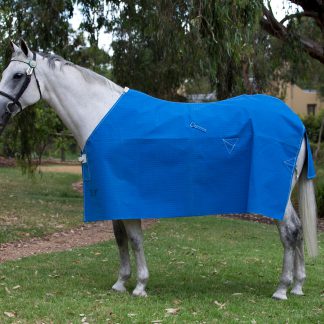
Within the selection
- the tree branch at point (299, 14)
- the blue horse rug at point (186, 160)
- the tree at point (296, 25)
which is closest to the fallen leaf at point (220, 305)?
the blue horse rug at point (186, 160)

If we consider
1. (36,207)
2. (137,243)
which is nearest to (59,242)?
(36,207)

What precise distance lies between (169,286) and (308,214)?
1.59 meters

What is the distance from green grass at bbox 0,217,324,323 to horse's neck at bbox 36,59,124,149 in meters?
1.46

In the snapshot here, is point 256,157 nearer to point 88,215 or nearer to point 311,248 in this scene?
point 311,248

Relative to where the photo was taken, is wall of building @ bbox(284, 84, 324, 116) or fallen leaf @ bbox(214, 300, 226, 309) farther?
wall of building @ bbox(284, 84, 324, 116)

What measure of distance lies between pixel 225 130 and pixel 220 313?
5.35 feet

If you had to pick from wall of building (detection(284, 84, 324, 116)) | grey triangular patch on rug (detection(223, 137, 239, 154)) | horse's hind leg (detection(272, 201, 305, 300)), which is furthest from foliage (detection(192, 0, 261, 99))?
wall of building (detection(284, 84, 324, 116))

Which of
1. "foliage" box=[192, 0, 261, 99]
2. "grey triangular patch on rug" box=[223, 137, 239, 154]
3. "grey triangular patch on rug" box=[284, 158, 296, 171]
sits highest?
"foliage" box=[192, 0, 261, 99]

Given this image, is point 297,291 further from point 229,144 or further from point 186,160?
point 186,160

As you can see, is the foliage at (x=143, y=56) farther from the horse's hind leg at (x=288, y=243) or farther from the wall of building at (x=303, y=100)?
the wall of building at (x=303, y=100)

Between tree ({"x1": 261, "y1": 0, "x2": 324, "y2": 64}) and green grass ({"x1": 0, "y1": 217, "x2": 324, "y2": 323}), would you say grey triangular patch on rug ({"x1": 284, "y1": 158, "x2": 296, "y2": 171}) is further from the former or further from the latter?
tree ({"x1": 261, "y1": 0, "x2": 324, "y2": 64})

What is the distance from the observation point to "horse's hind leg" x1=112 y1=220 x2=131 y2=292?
5.67m

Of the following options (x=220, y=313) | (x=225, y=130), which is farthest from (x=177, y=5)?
(x=220, y=313)

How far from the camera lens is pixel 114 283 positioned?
19.9 ft
